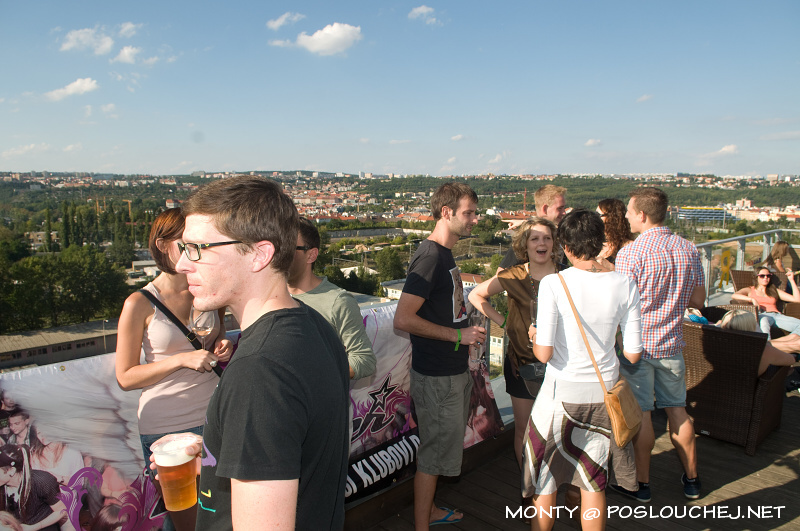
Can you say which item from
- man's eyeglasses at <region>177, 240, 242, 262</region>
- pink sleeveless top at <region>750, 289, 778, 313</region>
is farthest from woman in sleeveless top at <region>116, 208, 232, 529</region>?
pink sleeveless top at <region>750, 289, 778, 313</region>

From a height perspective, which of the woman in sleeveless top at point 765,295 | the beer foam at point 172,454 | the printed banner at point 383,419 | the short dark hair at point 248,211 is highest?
the short dark hair at point 248,211

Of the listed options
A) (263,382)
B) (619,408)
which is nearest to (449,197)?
(619,408)

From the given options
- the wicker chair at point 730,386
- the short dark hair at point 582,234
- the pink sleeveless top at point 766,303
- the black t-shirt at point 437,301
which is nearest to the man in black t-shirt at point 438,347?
the black t-shirt at point 437,301

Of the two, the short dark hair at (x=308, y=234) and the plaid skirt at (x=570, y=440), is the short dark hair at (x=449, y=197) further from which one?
the plaid skirt at (x=570, y=440)

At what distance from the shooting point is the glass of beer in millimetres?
1272

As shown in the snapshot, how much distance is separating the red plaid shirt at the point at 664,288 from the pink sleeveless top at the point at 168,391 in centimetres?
228

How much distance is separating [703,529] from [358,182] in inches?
7227

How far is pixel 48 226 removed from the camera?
9069cm

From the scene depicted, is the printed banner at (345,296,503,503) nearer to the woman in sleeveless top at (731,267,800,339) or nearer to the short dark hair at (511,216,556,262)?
the short dark hair at (511,216,556,262)

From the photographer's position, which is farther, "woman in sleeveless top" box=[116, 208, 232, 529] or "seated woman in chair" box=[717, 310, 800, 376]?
"seated woman in chair" box=[717, 310, 800, 376]

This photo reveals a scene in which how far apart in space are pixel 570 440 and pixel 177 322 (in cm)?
160

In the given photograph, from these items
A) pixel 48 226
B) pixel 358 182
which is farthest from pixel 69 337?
pixel 358 182

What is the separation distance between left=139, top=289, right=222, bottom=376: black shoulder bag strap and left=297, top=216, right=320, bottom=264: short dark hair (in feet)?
1.81

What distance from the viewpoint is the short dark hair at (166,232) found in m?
1.79
